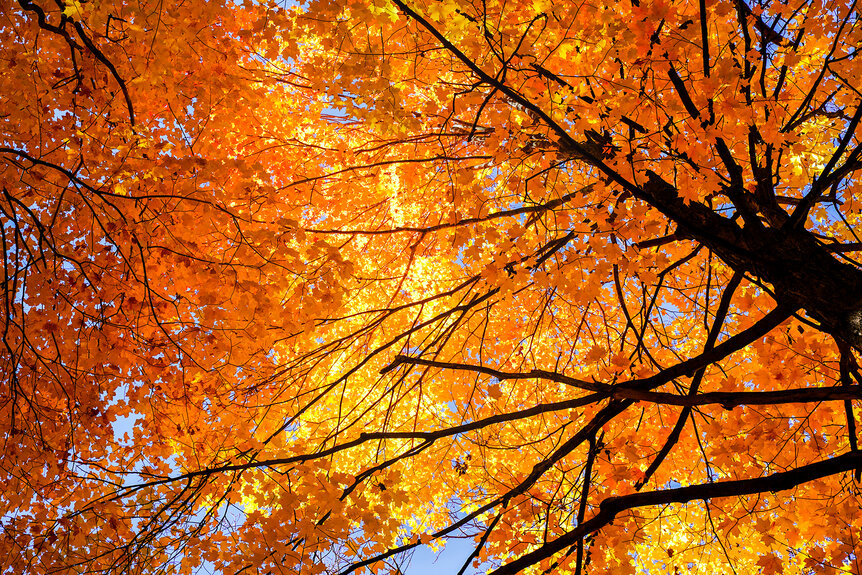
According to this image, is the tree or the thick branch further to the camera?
the tree

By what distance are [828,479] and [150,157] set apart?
585cm

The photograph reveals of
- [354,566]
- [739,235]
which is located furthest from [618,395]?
[354,566]

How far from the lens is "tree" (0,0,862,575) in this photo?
2781mm

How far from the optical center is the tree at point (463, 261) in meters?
2.78

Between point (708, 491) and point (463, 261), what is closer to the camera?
point (708, 491)

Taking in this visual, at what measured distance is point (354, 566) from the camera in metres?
2.54

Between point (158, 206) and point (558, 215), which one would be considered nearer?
point (558, 215)

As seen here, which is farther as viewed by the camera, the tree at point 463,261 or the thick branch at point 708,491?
the tree at point 463,261

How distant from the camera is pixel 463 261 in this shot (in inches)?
176

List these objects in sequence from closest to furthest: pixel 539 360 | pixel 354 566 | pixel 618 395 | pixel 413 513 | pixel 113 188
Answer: pixel 354 566
pixel 618 395
pixel 113 188
pixel 539 360
pixel 413 513

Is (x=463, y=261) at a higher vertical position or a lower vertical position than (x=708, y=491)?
higher

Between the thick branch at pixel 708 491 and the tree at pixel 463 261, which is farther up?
the tree at pixel 463 261

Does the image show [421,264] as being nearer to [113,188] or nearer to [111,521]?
[113,188]

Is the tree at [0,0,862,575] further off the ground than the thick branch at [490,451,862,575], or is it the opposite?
the tree at [0,0,862,575]
